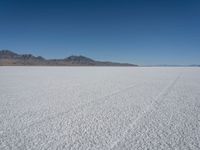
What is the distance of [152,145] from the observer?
9.71ft

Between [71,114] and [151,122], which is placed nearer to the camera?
[151,122]

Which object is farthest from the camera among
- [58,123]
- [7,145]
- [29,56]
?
[29,56]

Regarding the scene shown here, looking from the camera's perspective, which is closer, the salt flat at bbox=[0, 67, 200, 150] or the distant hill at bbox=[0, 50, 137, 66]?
the salt flat at bbox=[0, 67, 200, 150]

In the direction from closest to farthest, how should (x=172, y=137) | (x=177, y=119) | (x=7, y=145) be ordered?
(x=7, y=145), (x=172, y=137), (x=177, y=119)

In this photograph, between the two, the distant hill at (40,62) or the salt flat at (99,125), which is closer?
the salt flat at (99,125)

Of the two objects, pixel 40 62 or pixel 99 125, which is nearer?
pixel 99 125

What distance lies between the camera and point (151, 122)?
4008 millimetres

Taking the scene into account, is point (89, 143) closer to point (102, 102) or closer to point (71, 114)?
point (71, 114)

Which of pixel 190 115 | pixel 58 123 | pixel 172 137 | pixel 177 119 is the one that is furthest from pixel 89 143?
pixel 190 115

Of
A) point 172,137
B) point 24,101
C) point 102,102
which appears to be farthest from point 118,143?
point 24,101

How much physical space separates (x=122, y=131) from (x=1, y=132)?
207 centimetres

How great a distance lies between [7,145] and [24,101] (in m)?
3.27

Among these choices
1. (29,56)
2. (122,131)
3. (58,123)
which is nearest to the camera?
(122,131)

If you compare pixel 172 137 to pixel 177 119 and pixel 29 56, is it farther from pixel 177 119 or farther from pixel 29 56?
pixel 29 56
